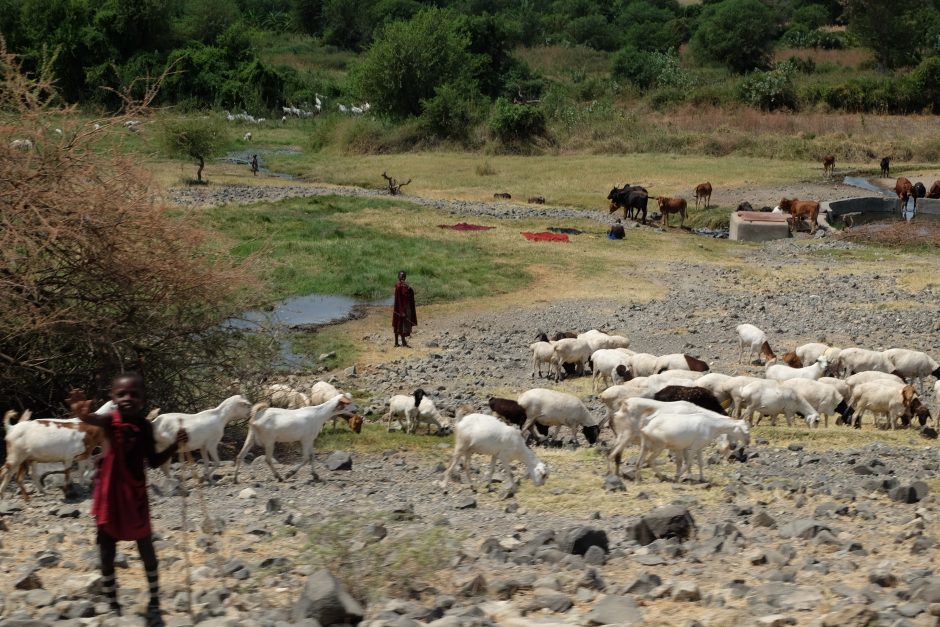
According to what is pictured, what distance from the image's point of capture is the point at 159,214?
43.7 ft

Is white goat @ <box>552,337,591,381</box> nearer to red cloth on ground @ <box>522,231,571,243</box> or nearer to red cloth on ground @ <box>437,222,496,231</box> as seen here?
red cloth on ground @ <box>522,231,571,243</box>

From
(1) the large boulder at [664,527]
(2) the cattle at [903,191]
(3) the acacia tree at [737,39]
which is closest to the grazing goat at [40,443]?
(1) the large boulder at [664,527]

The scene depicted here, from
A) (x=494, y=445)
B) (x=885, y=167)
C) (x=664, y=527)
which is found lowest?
(x=664, y=527)

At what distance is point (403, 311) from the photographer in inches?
798

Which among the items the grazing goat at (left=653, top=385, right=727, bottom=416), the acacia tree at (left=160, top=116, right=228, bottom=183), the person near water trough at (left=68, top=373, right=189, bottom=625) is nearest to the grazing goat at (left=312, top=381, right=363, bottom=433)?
the grazing goat at (left=653, top=385, right=727, bottom=416)

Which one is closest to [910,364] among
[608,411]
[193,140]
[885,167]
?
[608,411]

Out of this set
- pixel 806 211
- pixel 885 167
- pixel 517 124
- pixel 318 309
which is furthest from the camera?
Result: pixel 517 124

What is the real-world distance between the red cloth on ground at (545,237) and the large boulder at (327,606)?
24.9 metres

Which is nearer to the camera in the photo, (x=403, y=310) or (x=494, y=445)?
(x=494, y=445)

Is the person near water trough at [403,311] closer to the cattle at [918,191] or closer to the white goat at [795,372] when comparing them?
the white goat at [795,372]

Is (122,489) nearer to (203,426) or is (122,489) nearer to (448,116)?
(203,426)

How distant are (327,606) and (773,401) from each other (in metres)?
8.69

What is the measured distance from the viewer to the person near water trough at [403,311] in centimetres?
2012

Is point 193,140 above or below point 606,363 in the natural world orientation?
above
